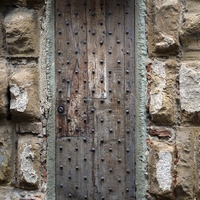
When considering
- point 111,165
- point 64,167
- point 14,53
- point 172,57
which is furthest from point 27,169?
point 172,57

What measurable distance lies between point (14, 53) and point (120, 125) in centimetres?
71

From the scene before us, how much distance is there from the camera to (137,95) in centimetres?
210

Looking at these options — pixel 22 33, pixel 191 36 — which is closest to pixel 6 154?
pixel 22 33

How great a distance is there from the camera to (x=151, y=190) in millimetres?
2029

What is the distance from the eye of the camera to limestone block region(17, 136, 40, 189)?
81.9 inches

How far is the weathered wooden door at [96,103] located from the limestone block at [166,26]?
0.48 feet

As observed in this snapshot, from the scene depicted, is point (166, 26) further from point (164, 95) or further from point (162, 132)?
point (162, 132)

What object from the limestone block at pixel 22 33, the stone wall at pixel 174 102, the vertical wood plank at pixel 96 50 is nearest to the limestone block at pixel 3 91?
the limestone block at pixel 22 33

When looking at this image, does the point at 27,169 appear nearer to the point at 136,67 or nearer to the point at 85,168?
the point at 85,168

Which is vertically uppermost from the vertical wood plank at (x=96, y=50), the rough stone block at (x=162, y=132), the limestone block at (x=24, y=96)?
the vertical wood plank at (x=96, y=50)

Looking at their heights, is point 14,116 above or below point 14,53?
below

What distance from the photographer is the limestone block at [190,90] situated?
6.46 feet

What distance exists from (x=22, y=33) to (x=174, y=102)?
2.98 ft

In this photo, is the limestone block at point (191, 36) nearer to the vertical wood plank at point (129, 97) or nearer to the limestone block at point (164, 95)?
the limestone block at point (164, 95)
